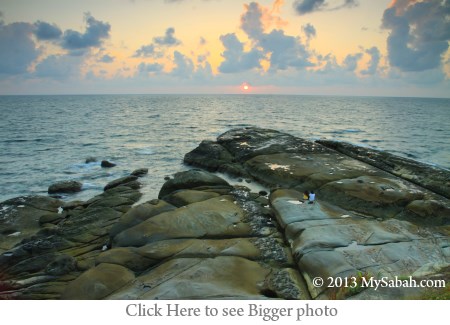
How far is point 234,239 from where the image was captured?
13.8 m

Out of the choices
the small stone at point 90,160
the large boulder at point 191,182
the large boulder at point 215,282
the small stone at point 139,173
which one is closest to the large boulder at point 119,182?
the small stone at point 139,173

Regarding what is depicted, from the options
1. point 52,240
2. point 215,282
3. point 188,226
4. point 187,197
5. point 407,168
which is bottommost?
point 52,240

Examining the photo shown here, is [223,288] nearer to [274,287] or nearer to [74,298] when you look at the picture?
[274,287]

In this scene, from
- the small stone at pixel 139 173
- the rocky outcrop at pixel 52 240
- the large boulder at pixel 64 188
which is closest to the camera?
the rocky outcrop at pixel 52 240

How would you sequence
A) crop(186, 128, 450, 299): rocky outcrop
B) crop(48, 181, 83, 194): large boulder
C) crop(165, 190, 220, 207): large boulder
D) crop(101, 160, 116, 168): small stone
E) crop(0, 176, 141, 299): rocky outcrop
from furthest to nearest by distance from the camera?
crop(101, 160, 116, 168): small stone → crop(48, 181, 83, 194): large boulder → crop(165, 190, 220, 207): large boulder → crop(0, 176, 141, 299): rocky outcrop → crop(186, 128, 450, 299): rocky outcrop

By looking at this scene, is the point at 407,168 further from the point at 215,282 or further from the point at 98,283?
the point at 98,283

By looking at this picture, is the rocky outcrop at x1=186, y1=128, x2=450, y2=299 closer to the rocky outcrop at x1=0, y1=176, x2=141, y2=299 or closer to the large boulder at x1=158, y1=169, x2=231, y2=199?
the large boulder at x1=158, y1=169, x2=231, y2=199

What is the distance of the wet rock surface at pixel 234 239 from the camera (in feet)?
35.2

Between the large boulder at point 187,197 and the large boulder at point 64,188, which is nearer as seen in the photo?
the large boulder at point 187,197

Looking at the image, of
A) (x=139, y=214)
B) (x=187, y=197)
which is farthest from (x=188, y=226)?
(x=187, y=197)

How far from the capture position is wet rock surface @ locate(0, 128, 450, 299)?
35.2ft

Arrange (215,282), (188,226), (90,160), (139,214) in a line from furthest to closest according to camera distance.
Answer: (90,160) → (139,214) → (188,226) → (215,282)

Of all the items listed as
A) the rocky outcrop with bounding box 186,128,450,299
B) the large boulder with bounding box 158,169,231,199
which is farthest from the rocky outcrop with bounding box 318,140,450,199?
the large boulder with bounding box 158,169,231,199

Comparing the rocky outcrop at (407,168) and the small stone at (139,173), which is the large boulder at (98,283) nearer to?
the small stone at (139,173)
